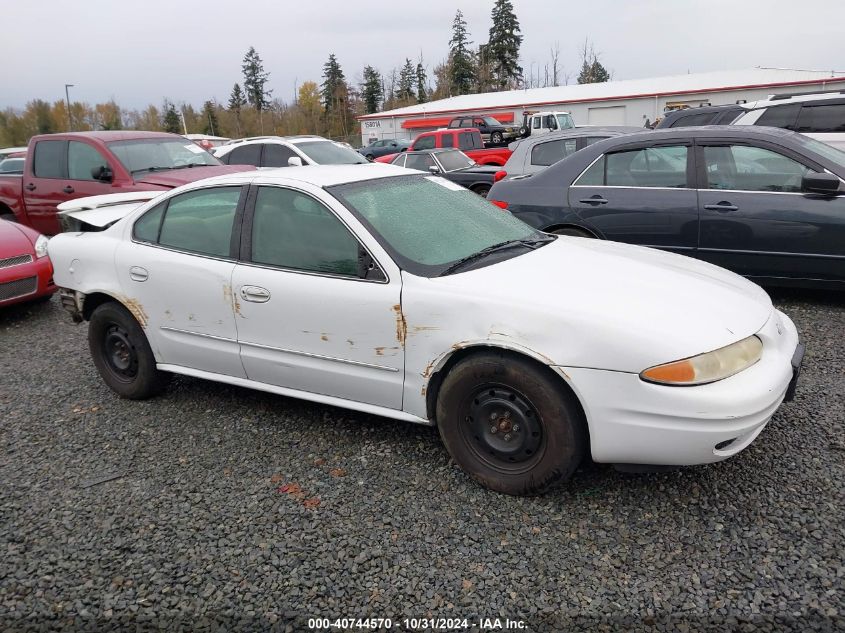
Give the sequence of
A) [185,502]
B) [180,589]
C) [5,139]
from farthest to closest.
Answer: [5,139] < [185,502] < [180,589]

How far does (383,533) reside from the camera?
8.79ft

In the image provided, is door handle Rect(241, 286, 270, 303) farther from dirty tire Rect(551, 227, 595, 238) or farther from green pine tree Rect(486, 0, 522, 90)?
green pine tree Rect(486, 0, 522, 90)

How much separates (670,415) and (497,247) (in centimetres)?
133

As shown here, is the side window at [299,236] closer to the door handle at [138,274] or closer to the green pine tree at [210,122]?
the door handle at [138,274]

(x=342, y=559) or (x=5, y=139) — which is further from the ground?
(x=5, y=139)

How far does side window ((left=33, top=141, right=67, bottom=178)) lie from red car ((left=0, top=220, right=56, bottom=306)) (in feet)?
7.61

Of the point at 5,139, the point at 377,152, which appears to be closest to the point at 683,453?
the point at 377,152

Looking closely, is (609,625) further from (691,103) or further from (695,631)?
(691,103)

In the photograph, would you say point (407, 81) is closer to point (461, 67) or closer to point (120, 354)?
point (461, 67)

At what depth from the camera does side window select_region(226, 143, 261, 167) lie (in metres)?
10.6

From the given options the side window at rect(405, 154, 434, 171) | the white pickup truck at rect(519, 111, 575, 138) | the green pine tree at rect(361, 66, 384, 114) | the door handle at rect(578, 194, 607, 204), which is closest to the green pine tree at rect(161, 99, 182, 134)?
the green pine tree at rect(361, 66, 384, 114)

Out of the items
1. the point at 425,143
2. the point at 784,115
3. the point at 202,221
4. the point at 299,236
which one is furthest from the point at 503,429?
the point at 425,143

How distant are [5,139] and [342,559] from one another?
72.9 m

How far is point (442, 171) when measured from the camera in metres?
12.3
